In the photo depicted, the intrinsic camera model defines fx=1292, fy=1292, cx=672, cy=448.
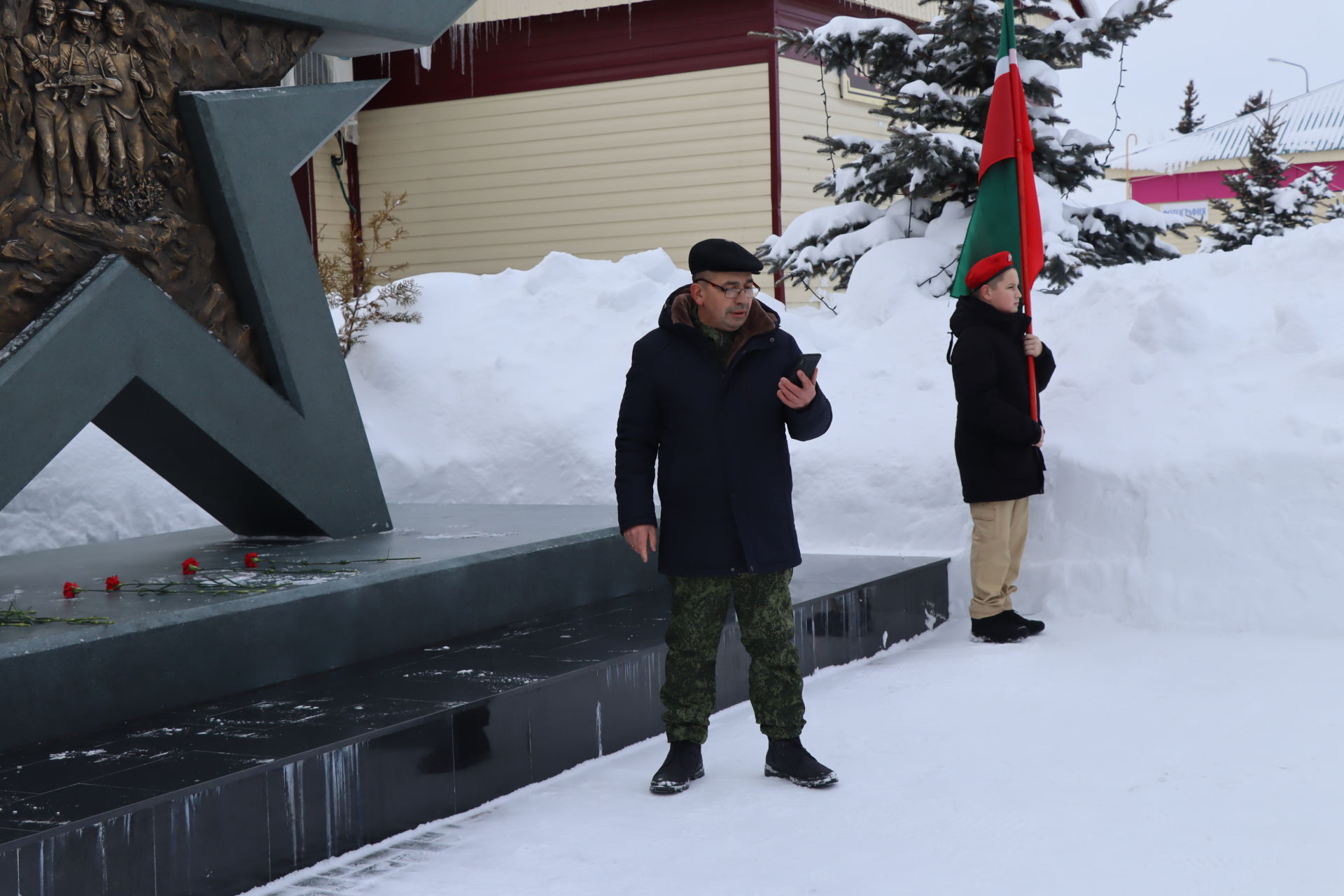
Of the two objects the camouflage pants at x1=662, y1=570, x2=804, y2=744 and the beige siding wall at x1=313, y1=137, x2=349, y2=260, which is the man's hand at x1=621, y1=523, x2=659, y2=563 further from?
the beige siding wall at x1=313, y1=137, x2=349, y2=260

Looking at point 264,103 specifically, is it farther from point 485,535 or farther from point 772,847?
point 772,847

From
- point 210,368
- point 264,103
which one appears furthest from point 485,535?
point 264,103

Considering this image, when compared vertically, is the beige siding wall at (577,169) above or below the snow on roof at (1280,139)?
below

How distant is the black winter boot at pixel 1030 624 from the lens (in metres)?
6.12

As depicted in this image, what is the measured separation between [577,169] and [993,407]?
33.3ft

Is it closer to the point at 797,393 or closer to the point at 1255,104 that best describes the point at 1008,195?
the point at 797,393

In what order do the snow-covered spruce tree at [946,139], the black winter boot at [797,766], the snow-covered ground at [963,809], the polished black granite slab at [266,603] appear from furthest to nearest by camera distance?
the snow-covered spruce tree at [946,139] < the black winter boot at [797,766] < the polished black granite slab at [266,603] < the snow-covered ground at [963,809]

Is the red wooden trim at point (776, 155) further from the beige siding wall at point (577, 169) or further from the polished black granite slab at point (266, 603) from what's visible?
the polished black granite slab at point (266, 603)

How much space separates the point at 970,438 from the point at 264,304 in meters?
3.19

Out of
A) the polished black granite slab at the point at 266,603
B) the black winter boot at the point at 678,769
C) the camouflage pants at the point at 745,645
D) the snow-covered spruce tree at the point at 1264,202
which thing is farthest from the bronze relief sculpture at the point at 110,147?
the snow-covered spruce tree at the point at 1264,202

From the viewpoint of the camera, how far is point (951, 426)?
26.8ft

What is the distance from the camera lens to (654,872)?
3.30 m

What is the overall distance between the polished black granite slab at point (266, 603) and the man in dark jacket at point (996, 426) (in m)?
1.57

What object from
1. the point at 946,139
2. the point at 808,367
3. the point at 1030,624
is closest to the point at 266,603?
the point at 808,367
